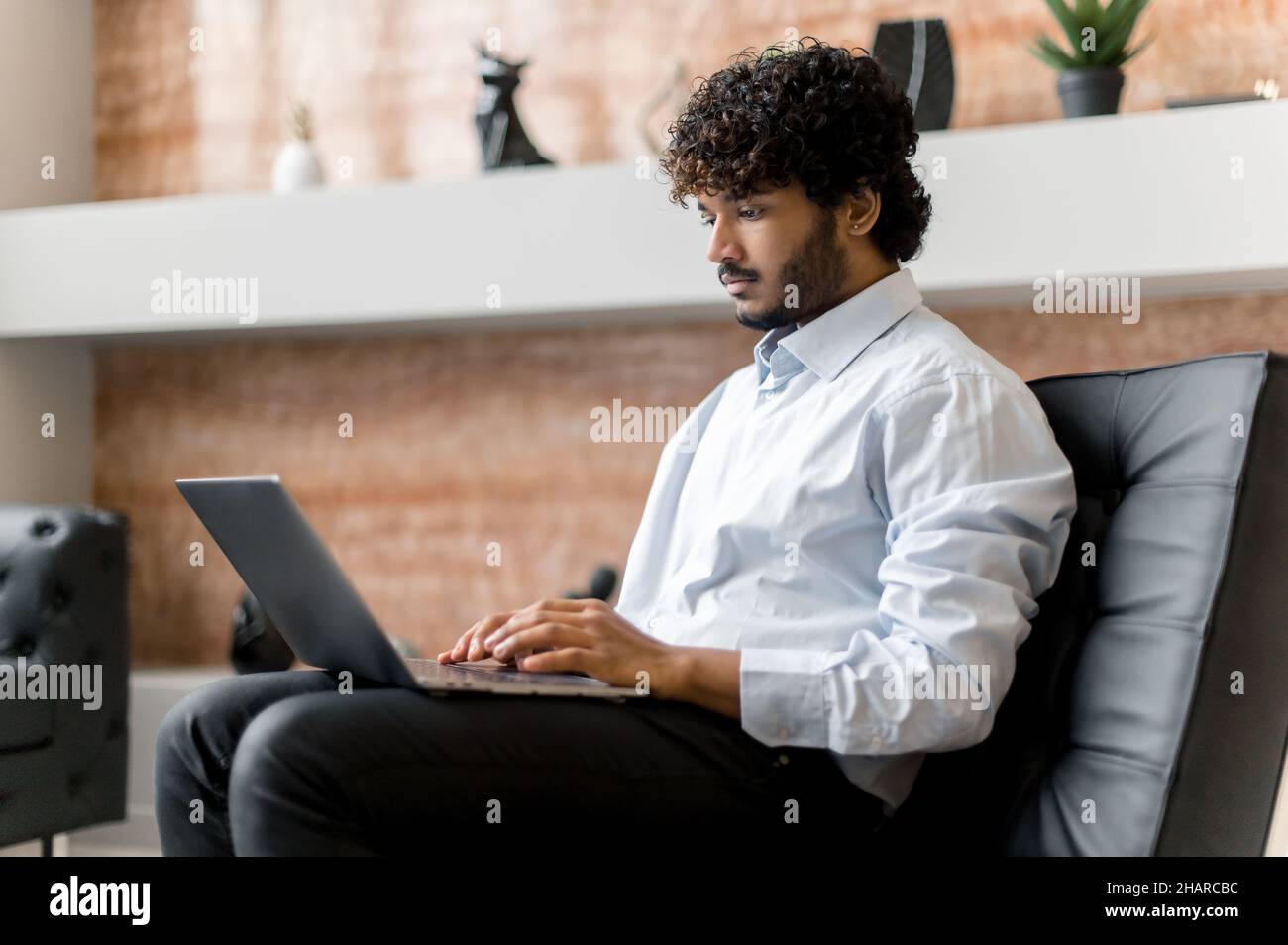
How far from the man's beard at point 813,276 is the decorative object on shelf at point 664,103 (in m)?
1.35

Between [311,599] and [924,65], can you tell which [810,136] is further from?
[924,65]

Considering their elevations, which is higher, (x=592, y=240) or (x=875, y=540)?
(x=592, y=240)

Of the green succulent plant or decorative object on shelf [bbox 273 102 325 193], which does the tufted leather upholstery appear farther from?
the green succulent plant

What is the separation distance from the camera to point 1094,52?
238 centimetres

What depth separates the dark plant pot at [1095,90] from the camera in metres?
2.36

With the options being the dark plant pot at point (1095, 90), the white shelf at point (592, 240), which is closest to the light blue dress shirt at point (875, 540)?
the white shelf at point (592, 240)

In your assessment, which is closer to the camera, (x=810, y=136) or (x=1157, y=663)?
(x=1157, y=663)

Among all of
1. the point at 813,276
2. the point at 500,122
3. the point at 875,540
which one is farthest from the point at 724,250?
the point at 500,122

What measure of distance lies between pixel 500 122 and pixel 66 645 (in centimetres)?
135

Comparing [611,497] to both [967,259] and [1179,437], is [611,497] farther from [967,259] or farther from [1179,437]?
[1179,437]

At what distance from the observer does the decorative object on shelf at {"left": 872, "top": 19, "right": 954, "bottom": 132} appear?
247cm

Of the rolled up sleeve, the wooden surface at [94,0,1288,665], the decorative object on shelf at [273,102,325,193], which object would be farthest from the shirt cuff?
the decorative object on shelf at [273,102,325,193]

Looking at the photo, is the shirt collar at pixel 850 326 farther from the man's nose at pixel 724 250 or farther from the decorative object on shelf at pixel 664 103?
the decorative object on shelf at pixel 664 103
